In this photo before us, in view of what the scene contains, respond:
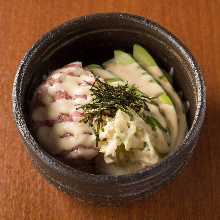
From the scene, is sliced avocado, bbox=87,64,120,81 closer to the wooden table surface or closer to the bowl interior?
the bowl interior

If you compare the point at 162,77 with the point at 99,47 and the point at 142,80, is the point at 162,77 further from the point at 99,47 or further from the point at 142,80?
the point at 99,47

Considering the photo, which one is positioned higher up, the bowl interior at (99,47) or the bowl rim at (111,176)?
the bowl interior at (99,47)

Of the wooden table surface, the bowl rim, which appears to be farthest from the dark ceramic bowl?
the wooden table surface

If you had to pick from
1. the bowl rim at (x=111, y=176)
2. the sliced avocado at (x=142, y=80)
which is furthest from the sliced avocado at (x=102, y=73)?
the bowl rim at (x=111, y=176)

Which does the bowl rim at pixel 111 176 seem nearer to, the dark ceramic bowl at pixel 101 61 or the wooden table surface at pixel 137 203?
the dark ceramic bowl at pixel 101 61

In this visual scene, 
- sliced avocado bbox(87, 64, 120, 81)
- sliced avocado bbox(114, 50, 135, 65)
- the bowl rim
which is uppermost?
sliced avocado bbox(114, 50, 135, 65)

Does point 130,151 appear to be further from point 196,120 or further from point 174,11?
point 174,11

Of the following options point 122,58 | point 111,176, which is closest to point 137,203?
point 111,176

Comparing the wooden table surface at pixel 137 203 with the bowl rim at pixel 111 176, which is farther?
the wooden table surface at pixel 137 203

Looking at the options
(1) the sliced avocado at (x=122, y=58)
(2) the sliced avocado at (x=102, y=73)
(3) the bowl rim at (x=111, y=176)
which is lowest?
(3) the bowl rim at (x=111, y=176)
